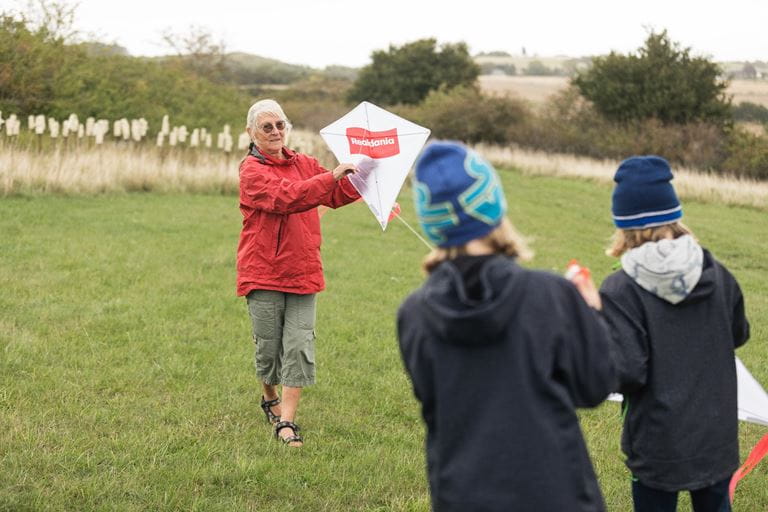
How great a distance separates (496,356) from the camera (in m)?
2.32

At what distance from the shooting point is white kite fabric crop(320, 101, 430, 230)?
202 inches

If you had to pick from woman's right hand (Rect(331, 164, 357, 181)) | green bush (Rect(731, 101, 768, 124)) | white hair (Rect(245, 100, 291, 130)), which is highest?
green bush (Rect(731, 101, 768, 124))

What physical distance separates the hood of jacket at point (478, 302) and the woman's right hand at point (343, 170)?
2.53m

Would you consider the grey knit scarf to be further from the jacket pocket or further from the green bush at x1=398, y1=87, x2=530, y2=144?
→ the green bush at x1=398, y1=87, x2=530, y2=144

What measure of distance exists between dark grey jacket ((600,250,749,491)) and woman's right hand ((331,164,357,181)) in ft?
6.64

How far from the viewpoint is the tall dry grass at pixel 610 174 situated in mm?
21125

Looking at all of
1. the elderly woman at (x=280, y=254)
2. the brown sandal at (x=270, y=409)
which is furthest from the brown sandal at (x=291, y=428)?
the brown sandal at (x=270, y=409)

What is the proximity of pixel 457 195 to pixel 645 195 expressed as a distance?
1.07 metres

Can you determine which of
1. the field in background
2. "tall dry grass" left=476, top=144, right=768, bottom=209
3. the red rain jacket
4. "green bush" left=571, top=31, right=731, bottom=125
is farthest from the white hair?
the field in background

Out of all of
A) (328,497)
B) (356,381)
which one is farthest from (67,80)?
(328,497)

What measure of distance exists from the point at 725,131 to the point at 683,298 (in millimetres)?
30668

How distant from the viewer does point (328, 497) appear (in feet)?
14.9

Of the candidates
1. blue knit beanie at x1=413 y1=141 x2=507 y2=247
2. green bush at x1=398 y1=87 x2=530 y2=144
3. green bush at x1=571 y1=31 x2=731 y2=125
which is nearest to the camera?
blue knit beanie at x1=413 y1=141 x2=507 y2=247

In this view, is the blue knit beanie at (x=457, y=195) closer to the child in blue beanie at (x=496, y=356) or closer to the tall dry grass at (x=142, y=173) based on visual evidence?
the child in blue beanie at (x=496, y=356)
